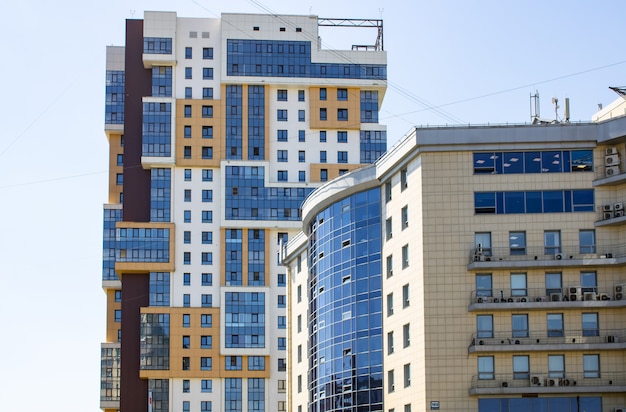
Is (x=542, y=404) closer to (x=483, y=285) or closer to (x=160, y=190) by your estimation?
(x=483, y=285)

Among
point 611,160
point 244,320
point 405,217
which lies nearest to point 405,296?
point 405,217

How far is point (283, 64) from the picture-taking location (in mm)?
138500

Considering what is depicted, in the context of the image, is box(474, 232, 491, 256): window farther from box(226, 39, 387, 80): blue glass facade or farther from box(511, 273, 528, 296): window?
box(226, 39, 387, 80): blue glass facade

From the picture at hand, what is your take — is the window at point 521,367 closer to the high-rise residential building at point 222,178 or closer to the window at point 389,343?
the window at point 389,343

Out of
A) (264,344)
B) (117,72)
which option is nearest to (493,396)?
(264,344)

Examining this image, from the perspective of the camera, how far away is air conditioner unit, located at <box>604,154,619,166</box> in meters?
67.6

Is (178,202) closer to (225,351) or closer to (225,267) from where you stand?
(225,267)

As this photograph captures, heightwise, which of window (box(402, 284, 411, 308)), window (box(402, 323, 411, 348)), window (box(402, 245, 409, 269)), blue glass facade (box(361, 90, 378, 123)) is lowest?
window (box(402, 323, 411, 348))

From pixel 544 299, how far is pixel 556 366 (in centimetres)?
376

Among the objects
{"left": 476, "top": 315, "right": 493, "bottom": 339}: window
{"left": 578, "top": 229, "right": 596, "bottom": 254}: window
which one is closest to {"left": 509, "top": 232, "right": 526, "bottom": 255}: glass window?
{"left": 578, "top": 229, "right": 596, "bottom": 254}: window

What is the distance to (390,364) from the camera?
71875mm

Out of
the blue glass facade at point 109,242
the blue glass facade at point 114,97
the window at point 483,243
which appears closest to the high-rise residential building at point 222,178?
the blue glass facade at point 109,242

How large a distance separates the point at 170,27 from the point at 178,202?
67.0 feet

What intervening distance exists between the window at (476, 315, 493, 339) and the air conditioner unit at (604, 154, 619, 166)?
10910 millimetres
